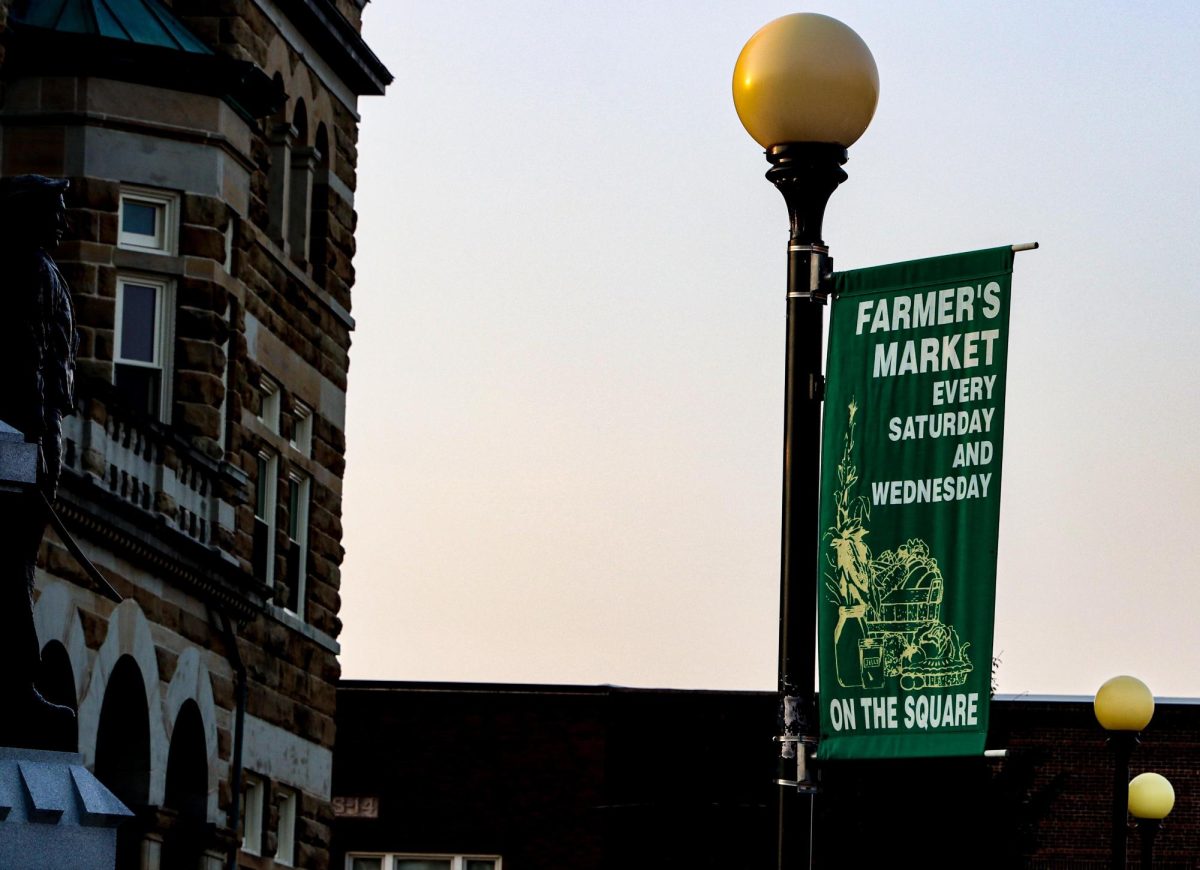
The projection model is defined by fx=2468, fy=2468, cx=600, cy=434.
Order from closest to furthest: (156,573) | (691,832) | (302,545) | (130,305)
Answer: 1. (156,573)
2. (130,305)
3. (302,545)
4. (691,832)

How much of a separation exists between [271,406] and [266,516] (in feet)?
3.99

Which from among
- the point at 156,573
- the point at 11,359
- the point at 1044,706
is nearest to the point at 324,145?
the point at 156,573

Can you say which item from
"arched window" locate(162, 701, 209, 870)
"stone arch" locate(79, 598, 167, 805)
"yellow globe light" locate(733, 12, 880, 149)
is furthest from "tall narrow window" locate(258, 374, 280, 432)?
"yellow globe light" locate(733, 12, 880, 149)

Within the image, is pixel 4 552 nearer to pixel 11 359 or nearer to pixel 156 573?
pixel 11 359

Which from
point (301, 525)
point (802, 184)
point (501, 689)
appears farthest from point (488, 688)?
point (802, 184)

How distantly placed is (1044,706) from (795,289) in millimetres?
40362

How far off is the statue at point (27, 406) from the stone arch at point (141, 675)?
11558 millimetres

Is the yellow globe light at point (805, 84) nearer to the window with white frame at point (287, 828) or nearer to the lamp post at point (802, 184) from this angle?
the lamp post at point (802, 184)

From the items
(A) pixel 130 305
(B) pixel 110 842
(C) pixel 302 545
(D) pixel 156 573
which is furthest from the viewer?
(C) pixel 302 545

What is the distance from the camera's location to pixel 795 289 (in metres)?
9.48

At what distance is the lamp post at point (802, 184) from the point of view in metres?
9.25

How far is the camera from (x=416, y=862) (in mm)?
46375

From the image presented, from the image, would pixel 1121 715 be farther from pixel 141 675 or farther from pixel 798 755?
pixel 798 755

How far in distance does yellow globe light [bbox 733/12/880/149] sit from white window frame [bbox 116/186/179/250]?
1552 centimetres
